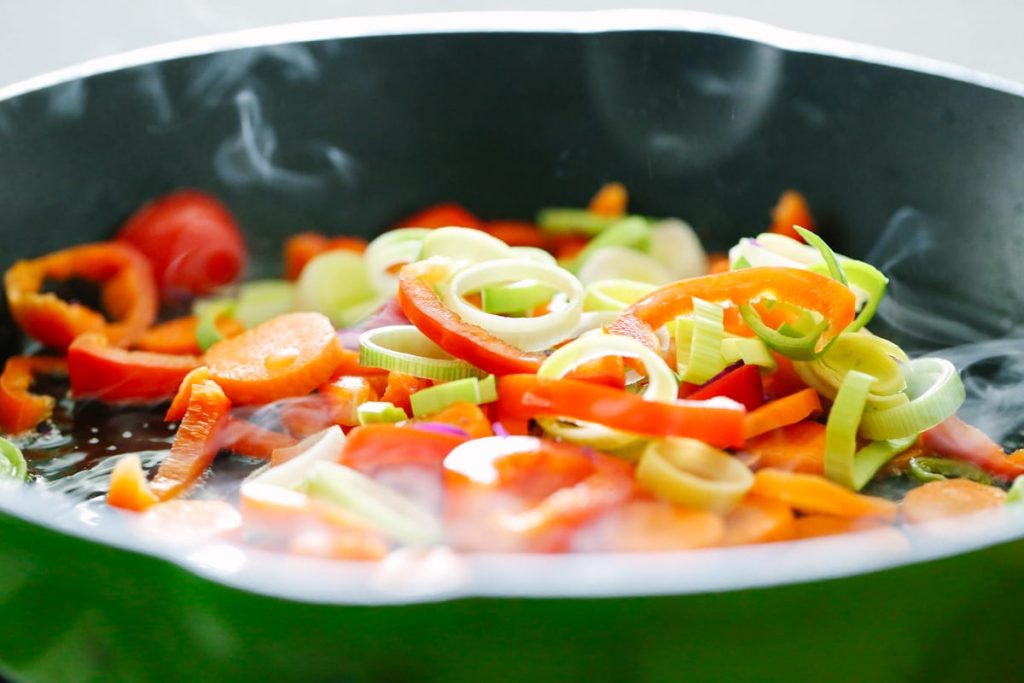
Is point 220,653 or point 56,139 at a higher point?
point 56,139

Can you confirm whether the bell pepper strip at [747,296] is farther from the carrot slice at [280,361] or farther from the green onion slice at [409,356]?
the carrot slice at [280,361]

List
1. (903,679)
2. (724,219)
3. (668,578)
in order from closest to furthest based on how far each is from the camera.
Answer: (668,578)
(903,679)
(724,219)

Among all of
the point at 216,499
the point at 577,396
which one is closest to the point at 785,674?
the point at 577,396

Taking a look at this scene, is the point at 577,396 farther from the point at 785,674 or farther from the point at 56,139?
the point at 56,139

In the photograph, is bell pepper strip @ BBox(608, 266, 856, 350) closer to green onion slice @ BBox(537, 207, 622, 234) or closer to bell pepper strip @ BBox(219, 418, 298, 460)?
bell pepper strip @ BBox(219, 418, 298, 460)

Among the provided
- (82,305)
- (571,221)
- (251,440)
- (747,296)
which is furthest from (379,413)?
(571,221)

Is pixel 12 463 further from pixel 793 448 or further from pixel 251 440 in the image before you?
pixel 793 448
